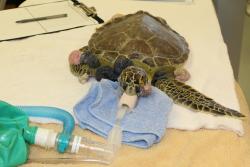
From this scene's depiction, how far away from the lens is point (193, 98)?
2.81ft

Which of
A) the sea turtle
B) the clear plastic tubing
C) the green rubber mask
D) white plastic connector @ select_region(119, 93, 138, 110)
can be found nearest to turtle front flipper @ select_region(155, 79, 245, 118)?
the sea turtle

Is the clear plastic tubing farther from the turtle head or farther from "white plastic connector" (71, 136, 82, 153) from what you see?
the turtle head

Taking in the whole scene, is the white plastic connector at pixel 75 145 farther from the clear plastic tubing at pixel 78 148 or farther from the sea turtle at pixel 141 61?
the sea turtle at pixel 141 61

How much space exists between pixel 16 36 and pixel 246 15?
116 cm

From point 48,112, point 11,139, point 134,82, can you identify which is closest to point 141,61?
point 134,82

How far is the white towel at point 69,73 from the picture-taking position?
33.1 inches

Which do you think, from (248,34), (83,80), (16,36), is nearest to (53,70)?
(83,80)

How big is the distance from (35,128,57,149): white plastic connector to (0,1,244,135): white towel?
124 mm

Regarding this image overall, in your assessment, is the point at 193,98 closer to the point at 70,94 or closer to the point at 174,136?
the point at 174,136

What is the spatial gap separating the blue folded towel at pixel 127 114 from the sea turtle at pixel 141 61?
0.03 metres

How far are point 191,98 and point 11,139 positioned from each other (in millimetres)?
388

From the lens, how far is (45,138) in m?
0.72

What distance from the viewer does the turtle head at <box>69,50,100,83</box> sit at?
93 centimetres

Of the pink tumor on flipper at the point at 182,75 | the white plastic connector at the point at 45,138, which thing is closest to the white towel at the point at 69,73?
the pink tumor on flipper at the point at 182,75
